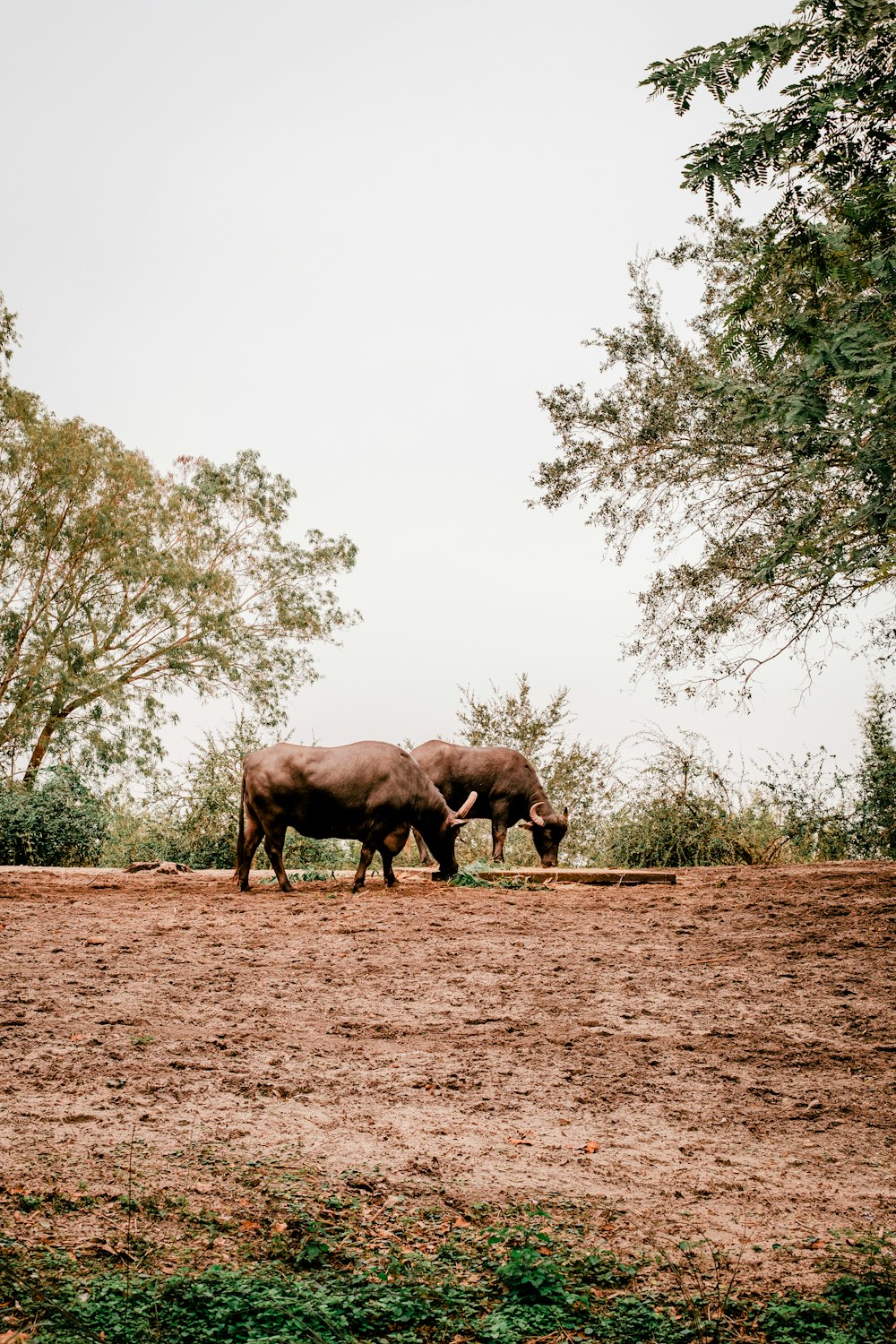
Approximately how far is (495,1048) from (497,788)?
31.2 feet

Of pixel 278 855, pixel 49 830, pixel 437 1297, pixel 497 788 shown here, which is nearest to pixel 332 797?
pixel 278 855

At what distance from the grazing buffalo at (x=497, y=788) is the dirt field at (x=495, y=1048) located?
5.17 metres

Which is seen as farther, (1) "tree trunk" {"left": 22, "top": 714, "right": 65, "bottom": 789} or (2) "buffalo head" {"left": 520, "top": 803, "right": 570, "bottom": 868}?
(1) "tree trunk" {"left": 22, "top": 714, "right": 65, "bottom": 789}

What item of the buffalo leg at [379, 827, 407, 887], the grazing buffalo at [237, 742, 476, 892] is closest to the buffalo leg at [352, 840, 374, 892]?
the grazing buffalo at [237, 742, 476, 892]

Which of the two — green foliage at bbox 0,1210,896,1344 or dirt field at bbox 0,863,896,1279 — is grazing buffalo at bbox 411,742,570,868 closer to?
dirt field at bbox 0,863,896,1279

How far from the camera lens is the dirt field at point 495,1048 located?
15.3 ft

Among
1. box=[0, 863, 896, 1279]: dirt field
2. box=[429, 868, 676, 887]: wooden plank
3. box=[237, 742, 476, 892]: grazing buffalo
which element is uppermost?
box=[237, 742, 476, 892]: grazing buffalo

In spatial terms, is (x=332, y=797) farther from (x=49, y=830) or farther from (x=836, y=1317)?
(x=49, y=830)

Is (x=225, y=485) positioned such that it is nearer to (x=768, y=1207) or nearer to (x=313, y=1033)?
(x=313, y=1033)

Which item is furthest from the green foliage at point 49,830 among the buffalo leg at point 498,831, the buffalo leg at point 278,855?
the buffalo leg at point 278,855

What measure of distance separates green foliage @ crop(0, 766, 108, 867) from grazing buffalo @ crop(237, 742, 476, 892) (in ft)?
25.9

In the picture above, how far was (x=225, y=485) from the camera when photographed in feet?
89.0

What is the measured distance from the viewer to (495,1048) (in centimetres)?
634

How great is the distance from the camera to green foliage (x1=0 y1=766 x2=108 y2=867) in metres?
18.4
